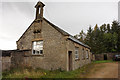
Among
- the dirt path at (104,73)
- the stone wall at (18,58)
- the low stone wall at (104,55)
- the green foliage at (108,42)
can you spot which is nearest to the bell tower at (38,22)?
the stone wall at (18,58)

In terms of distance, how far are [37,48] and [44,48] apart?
1.30m

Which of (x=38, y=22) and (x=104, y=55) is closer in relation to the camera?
(x=38, y=22)

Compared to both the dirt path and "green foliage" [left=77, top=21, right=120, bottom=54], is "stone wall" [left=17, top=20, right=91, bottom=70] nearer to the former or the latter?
the dirt path

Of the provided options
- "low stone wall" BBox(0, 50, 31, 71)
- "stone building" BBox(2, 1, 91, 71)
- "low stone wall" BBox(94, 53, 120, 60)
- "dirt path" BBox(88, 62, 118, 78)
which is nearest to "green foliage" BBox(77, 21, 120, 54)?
"low stone wall" BBox(94, 53, 120, 60)

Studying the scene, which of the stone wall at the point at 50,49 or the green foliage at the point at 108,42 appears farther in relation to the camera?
the green foliage at the point at 108,42

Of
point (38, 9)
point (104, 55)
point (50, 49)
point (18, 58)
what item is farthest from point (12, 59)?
point (104, 55)

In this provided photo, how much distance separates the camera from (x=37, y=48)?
1270cm

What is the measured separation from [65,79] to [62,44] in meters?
4.35

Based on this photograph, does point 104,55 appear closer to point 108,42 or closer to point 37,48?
point 108,42

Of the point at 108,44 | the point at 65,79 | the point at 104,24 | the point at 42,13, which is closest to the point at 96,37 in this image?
the point at 108,44

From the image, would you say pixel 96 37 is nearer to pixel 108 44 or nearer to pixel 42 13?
pixel 108 44

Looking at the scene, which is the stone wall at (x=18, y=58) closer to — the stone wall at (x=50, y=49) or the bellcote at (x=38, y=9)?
the stone wall at (x=50, y=49)

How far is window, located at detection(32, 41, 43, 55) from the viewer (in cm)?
1246

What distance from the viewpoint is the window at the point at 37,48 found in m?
12.5
